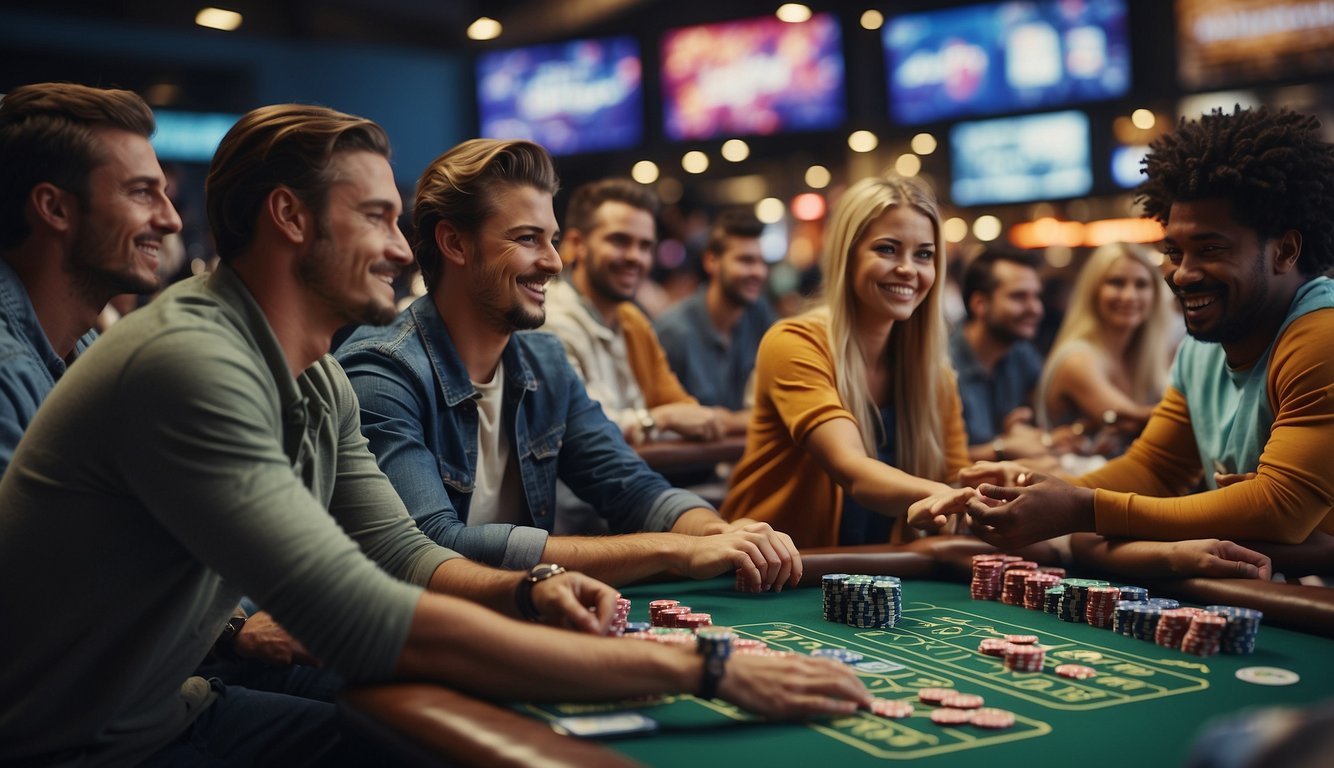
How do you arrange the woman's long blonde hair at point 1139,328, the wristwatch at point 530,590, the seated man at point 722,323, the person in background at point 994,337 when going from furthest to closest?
the seated man at point 722,323, the person in background at point 994,337, the woman's long blonde hair at point 1139,328, the wristwatch at point 530,590

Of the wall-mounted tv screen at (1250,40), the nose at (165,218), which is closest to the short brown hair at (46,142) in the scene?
the nose at (165,218)

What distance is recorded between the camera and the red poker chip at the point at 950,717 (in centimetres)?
154

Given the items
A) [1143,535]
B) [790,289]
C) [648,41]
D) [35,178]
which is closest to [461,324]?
[35,178]

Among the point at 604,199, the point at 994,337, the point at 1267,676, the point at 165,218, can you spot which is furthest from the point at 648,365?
the point at 1267,676

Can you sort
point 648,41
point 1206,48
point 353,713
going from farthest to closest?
point 648,41, point 1206,48, point 353,713

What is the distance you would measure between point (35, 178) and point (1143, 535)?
244 centimetres

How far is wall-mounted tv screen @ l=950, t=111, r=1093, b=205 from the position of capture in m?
7.90

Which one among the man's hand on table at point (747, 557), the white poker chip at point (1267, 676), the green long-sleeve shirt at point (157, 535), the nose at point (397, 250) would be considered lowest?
the white poker chip at point (1267, 676)

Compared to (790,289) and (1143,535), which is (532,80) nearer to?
(790,289)

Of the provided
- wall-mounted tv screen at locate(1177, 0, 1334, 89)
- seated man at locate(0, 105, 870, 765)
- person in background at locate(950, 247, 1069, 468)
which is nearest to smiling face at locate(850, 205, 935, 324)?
seated man at locate(0, 105, 870, 765)

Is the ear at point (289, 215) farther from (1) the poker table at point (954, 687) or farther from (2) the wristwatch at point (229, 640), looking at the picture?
(2) the wristwatch at point (229, 640)

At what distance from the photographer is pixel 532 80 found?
348 inches

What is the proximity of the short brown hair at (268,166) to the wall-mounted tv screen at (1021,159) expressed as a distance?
6824mm

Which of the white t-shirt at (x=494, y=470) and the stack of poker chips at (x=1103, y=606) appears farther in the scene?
the white t-shirt at (x=494, y=470)
